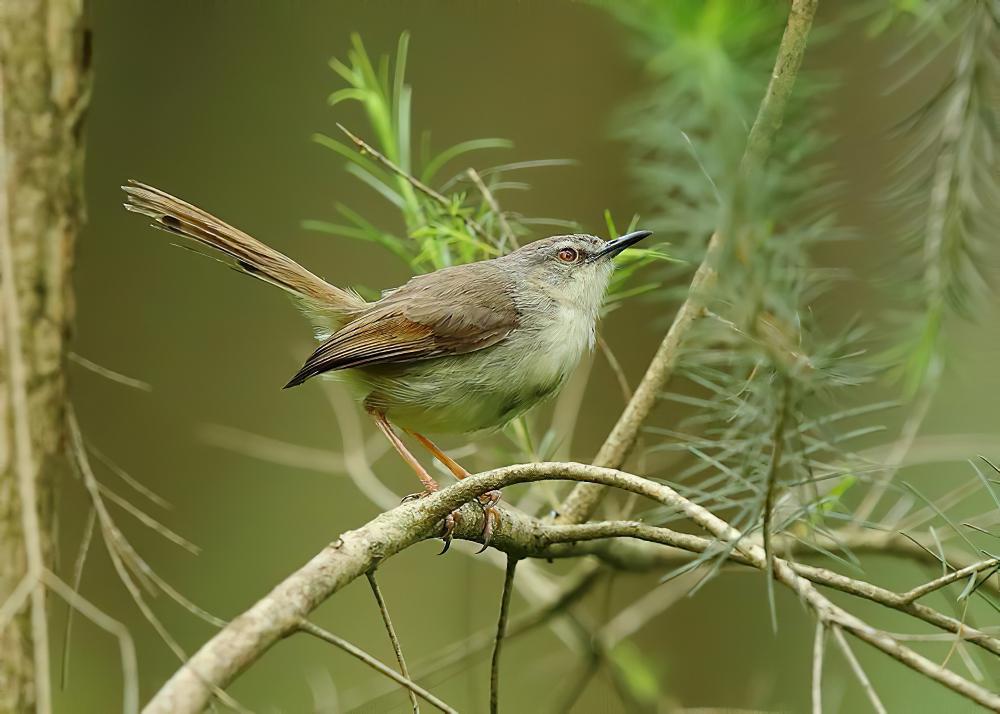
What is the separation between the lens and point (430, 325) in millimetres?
3254

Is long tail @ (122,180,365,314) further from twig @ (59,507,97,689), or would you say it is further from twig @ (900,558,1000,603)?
twig @ (900,558,1000,603)

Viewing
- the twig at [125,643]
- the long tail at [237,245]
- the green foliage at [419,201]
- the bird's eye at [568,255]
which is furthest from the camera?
the bird's eye at [568,255]

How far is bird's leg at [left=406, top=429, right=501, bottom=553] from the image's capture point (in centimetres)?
240

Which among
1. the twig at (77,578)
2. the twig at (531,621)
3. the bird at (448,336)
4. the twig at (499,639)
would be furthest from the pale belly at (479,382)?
the twig at (77,578)

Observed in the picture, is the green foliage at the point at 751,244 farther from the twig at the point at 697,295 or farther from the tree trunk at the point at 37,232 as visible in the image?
the tree trunk at the point at 37,232

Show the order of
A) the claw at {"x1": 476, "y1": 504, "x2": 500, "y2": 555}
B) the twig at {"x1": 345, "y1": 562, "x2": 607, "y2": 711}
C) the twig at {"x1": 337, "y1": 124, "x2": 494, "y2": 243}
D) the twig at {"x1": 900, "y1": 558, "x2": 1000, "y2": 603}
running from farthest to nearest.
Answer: the twig at {"x1": 345, "y1": 562, "x2": 607, "y2": 711}
the twig at {"x1": 337, "y1": 124, "x2": 494, "y2": 243}
the claw at {"x1": 476, "y1": 504, "x2": 500, "y2": 555}
the twig at {"x1": 900, "y1": 558, "x2": 1000, "y2": 603}

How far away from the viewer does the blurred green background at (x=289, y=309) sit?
5.46m

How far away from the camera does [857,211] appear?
4930 millimetres

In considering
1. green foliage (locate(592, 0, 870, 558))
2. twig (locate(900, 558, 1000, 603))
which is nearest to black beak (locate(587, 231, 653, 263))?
green foliage (locate(592, 0, 870, 558))

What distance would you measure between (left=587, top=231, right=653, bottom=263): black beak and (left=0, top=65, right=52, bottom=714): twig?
5.86ft

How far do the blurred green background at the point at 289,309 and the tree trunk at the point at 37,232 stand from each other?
9.42 feet

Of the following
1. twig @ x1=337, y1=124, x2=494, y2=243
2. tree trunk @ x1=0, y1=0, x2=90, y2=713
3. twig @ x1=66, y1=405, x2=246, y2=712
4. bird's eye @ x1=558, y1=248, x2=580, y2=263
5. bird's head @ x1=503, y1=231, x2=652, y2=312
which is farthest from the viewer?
bird's eye @ x1=558, y1=248, x2=580, y2=263

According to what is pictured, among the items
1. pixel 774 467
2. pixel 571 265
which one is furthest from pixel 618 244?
pixel 774 467

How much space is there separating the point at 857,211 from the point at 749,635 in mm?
2457
